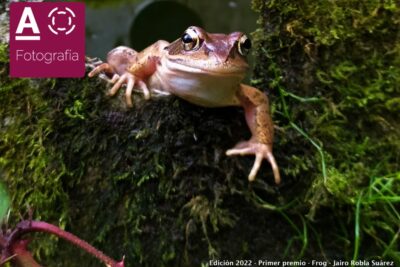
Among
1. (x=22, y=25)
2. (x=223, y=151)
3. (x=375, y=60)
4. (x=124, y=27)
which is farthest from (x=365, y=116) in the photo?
(x=124, y=27)

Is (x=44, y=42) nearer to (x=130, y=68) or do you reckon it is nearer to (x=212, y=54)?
(x=130, y=68)

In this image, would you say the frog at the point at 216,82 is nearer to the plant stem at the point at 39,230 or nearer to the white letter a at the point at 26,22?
the white letter a at the point at 26,22

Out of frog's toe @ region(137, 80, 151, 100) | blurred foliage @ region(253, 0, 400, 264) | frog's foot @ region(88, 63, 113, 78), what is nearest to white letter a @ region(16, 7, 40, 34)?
frog's foot @ region(88, 63, 113, 78)

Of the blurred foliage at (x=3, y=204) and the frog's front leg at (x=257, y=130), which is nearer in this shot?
the blurred foliage at (x=3, y=204)

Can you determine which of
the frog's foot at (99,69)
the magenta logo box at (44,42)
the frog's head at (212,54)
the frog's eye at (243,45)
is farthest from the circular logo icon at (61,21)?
the frog's eye at (243,45)

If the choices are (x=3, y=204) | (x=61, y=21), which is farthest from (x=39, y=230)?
(x=61, y=21)

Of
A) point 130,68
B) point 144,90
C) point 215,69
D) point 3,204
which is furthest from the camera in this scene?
point 130,68

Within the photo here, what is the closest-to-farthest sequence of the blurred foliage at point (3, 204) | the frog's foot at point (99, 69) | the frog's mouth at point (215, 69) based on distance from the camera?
the blurred foliage at point (3, 204) < the frog's mouth at point (215, 69) < the frog's foot at point (99, 69)
